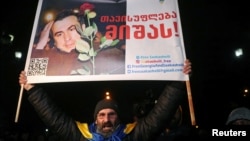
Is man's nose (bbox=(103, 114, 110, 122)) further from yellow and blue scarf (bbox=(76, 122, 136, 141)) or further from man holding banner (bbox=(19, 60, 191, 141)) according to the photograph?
yellow and blue scarf (bbox=(76, 122, 136, 141))

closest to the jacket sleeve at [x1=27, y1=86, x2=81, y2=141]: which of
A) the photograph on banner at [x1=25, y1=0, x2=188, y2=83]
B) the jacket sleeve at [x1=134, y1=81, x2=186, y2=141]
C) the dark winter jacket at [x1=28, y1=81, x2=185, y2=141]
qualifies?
the dark winter jacket at [x1=28, y1=81, x2=185, y2=141]

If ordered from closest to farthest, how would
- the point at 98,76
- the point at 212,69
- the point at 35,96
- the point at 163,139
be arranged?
the point at 98,76
the point at 35,96
the point at 163,139
the point at 212,69

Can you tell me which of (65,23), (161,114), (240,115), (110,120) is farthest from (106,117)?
(240,115)

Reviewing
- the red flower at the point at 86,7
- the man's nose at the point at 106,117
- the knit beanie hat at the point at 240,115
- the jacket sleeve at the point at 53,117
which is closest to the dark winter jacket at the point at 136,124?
the jacket sleeve at the point at 53,117

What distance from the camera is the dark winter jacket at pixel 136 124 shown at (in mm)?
2980

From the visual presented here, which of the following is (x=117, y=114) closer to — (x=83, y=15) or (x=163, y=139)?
(x=163, y=139)

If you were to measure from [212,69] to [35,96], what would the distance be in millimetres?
13425

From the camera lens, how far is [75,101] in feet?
61.2

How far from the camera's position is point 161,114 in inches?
118

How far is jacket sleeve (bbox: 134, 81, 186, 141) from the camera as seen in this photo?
2977mm

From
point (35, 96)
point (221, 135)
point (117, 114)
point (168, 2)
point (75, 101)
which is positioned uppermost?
point (75, 101)

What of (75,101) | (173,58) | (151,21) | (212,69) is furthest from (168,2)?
(75,101)

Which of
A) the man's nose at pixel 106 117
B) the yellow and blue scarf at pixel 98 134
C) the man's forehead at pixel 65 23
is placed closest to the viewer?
the yellow and blue scarf at pixel 98 134

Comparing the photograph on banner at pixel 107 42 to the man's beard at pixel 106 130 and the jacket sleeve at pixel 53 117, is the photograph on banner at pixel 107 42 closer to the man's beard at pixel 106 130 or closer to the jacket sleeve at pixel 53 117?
the jacket sleeve at pixel 53 117
